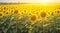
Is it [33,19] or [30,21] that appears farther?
[30,21]

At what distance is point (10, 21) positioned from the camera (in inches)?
147

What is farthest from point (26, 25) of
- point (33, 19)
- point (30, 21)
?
point (33, 19)

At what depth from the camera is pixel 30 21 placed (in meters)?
3.52

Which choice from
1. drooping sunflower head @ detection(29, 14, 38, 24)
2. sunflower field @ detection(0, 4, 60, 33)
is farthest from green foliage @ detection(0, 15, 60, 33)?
drooping sunflower head @ detection(29, 14, 38, 24)

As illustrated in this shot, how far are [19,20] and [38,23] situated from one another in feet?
1.33

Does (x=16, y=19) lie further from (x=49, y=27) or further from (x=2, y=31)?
(x=49, y=27)

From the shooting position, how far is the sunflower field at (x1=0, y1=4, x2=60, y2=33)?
3.38m

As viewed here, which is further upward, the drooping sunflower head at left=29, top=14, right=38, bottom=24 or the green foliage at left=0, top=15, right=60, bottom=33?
the drooping sunflower head at left=29, top=14, right=38, bottom=24

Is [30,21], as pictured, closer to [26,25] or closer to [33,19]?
[26,25]

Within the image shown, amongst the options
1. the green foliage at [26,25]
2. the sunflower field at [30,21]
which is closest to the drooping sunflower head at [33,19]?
the sunflower field at [30,21]

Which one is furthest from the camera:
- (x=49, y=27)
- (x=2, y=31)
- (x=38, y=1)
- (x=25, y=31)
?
(x=38, y=1)

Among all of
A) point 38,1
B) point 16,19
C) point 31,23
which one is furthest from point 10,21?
point 38,1

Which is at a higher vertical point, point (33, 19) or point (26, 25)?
point (33, 19)

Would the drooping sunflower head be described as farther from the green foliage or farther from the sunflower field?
the green foliage
